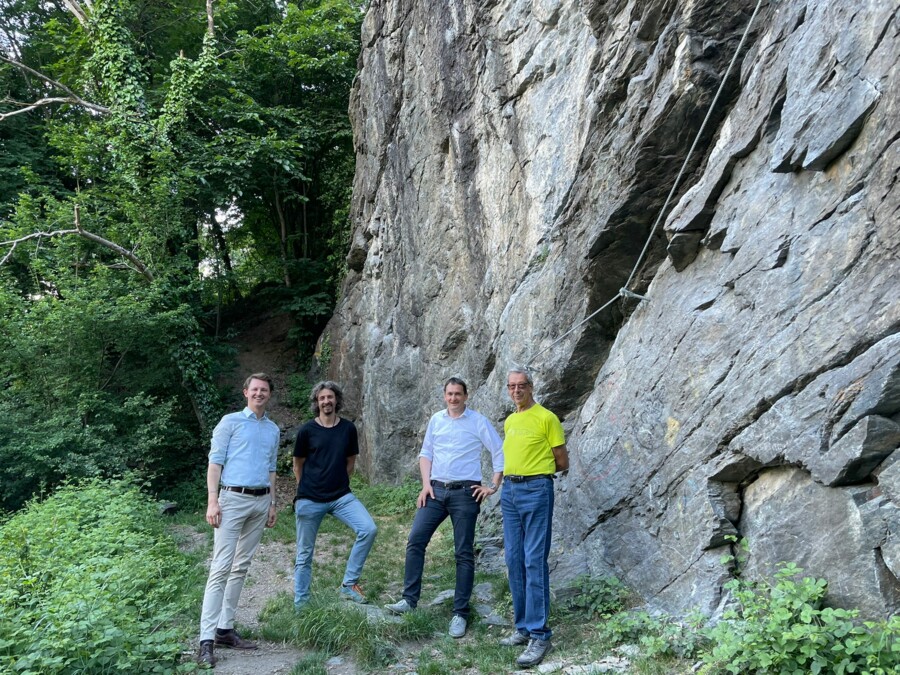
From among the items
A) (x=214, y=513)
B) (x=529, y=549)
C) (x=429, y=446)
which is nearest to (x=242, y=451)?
(x=214, y=513)

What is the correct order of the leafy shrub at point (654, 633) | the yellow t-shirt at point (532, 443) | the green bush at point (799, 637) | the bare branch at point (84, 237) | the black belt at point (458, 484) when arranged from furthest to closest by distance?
the bare branch at point (84, 237)
the black belt at point (458, 484)
the yellow t-shirt at point (532, 443)
the leafy shrub at point (654, 633)
the green bush at point (799, 637)

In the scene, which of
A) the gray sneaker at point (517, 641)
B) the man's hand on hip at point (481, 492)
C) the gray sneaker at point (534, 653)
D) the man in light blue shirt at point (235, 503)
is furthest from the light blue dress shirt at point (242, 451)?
the gray sneaker at point (534, 653)

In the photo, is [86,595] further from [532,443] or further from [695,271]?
[695,271]

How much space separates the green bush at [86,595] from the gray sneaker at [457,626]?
2011mm

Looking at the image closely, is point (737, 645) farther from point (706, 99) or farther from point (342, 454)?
point (706, 99)

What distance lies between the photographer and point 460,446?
5.46 metres

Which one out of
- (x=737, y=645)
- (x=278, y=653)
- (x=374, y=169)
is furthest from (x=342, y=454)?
(x=374, y=169)

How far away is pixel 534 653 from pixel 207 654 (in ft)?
7.59

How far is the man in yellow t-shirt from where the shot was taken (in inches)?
183

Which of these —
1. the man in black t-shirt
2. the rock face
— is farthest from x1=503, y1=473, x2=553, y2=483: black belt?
the man in black t-shirt

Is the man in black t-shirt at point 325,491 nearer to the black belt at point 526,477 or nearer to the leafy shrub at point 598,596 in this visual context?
the black belt at point 526,477

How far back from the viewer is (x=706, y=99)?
5598 millimetres

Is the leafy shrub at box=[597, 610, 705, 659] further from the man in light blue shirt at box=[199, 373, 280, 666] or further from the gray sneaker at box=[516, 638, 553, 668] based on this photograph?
the man in light blue shirt at box=[199, 373, 280, 666]

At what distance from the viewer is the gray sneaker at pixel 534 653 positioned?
4430mm
